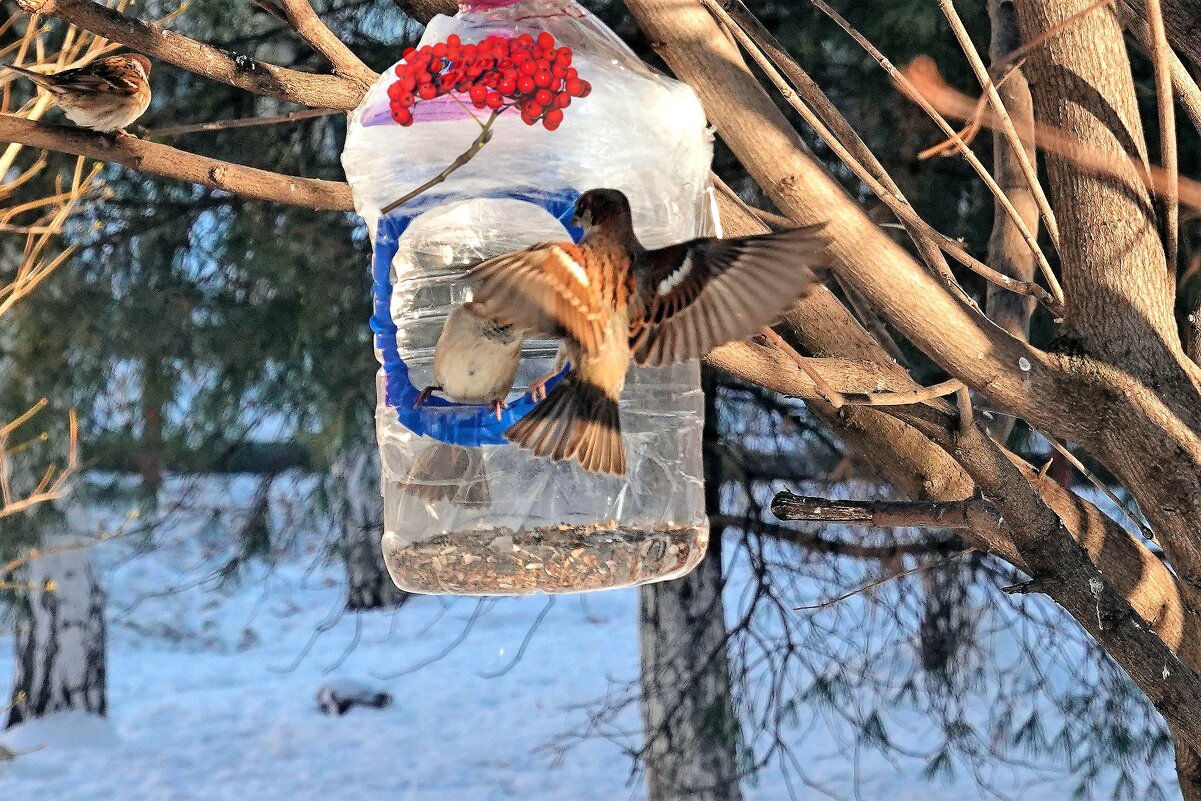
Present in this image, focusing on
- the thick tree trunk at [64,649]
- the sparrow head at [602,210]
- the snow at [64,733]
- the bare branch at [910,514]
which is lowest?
the snow at [64,733]

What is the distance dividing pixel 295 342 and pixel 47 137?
2981 mm

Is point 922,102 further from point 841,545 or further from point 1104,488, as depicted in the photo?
point 841,545

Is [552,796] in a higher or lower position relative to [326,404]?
lower

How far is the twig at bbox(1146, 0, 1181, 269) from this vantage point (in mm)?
1778

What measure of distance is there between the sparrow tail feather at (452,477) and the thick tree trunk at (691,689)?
3.02 meters

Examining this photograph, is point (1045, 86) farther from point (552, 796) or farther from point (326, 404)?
point (552, 796)

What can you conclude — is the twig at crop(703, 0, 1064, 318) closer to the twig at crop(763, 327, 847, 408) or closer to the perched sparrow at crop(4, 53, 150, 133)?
the twig at crop(763, 327, 847, 408)

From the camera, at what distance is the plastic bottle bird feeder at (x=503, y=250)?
2072 mm

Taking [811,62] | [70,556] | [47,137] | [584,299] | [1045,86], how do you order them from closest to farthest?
[584,299] → [47,137] → [1045,86] → [811,62] → [70,556]

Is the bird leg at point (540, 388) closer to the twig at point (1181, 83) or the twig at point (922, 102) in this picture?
the twig at point (922, 102)

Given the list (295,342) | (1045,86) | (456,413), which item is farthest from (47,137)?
(295,342)

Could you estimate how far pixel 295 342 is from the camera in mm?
4961

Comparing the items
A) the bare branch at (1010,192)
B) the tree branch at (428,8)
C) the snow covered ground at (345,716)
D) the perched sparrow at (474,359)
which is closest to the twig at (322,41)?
the tree branch at (428,8)

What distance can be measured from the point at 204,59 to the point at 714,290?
3.09 ft
